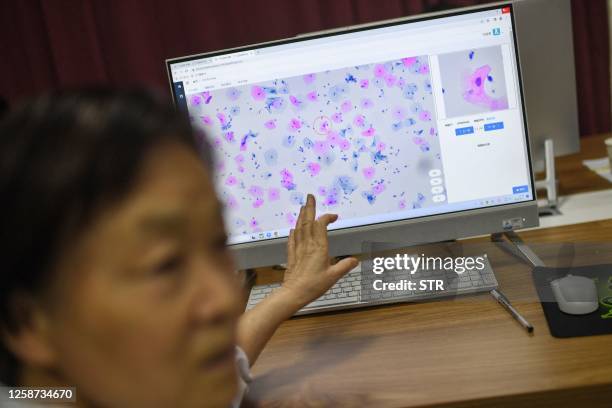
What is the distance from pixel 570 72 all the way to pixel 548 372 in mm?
957

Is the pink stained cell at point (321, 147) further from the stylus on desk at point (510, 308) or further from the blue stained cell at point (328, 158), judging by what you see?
the stylus on desk at point (510, 308)

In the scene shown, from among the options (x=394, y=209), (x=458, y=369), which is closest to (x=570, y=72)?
(x=394, y=209)

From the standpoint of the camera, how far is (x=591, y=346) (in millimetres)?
909

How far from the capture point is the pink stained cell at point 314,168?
122 cm

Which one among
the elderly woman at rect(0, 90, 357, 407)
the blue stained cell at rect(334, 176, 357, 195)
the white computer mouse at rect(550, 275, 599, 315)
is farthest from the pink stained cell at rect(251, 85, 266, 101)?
the elderly woman at rect(0, 90, 357, 407)

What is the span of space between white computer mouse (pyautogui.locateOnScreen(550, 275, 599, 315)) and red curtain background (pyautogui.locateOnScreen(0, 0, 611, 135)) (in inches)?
89.8

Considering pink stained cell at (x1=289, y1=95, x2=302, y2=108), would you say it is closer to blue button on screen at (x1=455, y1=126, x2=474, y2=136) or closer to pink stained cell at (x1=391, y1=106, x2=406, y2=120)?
pink stained cell at (x1=391, y1=106, x2=406, y2=120)

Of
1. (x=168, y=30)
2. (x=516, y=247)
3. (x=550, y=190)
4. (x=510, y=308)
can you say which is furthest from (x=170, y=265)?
(x=168, y=30)

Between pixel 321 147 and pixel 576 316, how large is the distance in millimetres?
535

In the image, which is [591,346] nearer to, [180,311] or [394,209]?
[394,209]

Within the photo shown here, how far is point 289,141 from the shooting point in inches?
47.9

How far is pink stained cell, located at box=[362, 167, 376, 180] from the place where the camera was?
3.98 feet

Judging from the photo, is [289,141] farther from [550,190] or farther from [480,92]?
[550,190]

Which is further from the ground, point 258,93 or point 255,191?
point 258,93
